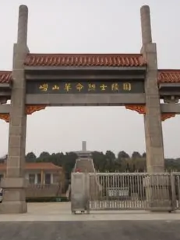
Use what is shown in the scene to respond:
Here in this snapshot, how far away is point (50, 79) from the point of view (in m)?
13.1

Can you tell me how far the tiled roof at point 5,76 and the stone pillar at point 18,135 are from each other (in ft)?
0.92

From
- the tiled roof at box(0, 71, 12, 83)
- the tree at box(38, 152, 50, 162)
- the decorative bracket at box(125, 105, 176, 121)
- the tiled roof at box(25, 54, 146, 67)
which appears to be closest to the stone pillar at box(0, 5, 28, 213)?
the tiled roof at box(0, 71, 12, 83)

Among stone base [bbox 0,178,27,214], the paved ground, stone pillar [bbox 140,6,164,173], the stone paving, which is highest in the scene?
stone pillar [bbox 140,6,164,173]

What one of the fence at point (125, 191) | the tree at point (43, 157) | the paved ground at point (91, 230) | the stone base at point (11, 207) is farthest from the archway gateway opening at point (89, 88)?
the tree at point (43, 157)

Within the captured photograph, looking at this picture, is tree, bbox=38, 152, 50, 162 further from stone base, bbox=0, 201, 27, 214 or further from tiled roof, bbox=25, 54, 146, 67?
stone base, bbox=0, 201, 27, 214

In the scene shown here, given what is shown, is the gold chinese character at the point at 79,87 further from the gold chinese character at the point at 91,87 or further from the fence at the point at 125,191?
the fence at the point at 125,191

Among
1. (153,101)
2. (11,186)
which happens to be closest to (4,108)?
(11,186)

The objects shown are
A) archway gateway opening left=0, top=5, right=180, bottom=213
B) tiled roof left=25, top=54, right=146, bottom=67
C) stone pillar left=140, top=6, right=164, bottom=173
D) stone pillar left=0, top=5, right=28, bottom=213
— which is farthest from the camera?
tiled roof left=25, top=54, right=146, bottom=67

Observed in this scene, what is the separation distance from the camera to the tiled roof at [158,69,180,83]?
42.5 feet

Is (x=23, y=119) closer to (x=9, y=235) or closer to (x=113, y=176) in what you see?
(x=113, y=176)

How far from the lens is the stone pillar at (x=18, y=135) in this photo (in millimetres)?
11828

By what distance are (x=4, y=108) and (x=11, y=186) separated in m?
3.14

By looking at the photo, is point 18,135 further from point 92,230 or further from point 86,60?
point 92,230

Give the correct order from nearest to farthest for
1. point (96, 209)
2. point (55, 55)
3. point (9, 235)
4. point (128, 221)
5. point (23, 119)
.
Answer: point (9, 235)
point (128, 221)
point (96, 209)
point (23, 119)
point (55, 55)
